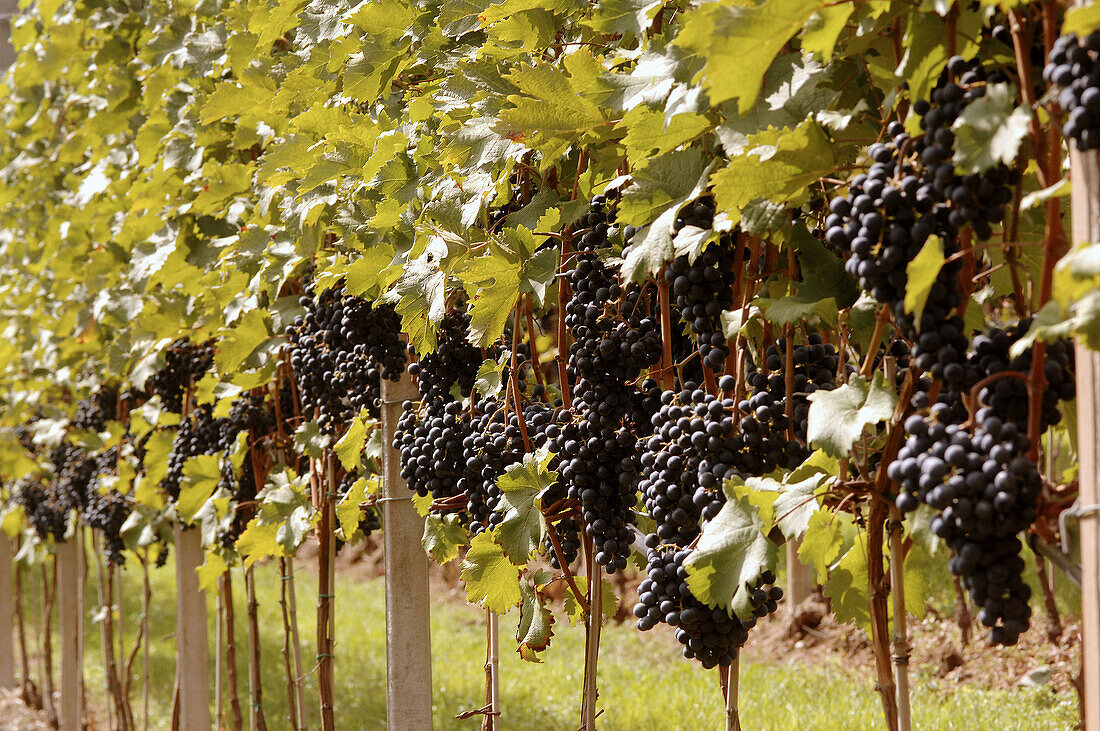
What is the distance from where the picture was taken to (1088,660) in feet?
2.97

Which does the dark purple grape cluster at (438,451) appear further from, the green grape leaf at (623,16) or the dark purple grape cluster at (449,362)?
the green grape leaf at (623,16)

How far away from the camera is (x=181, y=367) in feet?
10.5

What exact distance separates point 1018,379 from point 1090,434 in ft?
0.31

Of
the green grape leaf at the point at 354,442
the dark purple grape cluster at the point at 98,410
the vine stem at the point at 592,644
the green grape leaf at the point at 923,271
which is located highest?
the dark purple grape cluster at the point at 98,410

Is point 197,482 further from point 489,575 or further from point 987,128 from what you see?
point 987,128

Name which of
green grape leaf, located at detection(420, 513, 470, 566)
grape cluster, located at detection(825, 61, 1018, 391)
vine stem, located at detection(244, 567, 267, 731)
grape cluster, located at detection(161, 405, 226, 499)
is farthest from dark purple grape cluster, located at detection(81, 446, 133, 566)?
grape cluster, located at detection(825, 61, 1018, 391)

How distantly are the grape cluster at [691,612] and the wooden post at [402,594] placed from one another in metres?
1.02

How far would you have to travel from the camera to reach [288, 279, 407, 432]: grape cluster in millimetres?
2061

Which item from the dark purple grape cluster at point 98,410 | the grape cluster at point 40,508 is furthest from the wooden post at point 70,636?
the dark purple grape cluster at point 98,410

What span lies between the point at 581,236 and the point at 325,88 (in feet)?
3.00

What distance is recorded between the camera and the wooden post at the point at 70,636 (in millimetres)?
4805

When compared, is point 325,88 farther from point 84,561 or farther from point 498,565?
point 84,561

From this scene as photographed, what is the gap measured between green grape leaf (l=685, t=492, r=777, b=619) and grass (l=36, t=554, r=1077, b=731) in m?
2.25

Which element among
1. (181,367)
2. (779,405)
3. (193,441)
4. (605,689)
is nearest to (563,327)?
(779,405)
